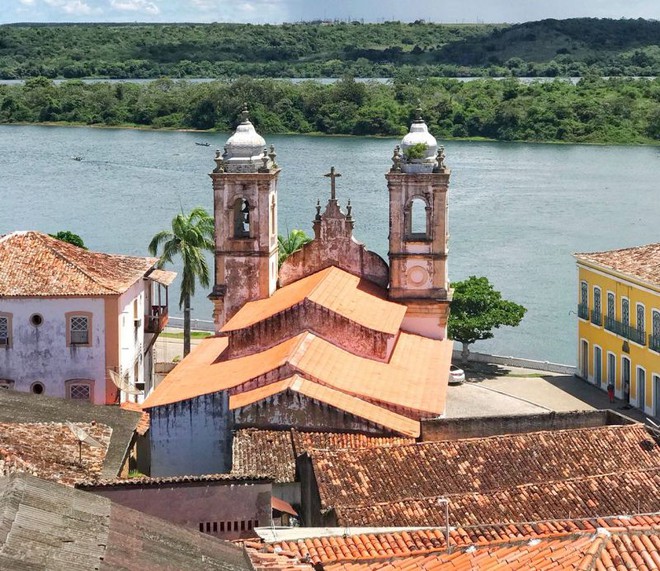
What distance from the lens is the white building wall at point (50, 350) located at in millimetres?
30609

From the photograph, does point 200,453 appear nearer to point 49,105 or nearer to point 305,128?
point 305,128

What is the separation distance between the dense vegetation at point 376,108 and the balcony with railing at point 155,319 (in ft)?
266

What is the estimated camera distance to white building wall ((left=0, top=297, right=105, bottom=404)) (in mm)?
30609

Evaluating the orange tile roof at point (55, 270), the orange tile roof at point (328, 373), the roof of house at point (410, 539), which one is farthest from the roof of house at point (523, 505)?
the orange tile roof at point (55, 270)

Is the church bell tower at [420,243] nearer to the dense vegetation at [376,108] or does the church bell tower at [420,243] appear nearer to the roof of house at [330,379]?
the roof of house at [330,379]

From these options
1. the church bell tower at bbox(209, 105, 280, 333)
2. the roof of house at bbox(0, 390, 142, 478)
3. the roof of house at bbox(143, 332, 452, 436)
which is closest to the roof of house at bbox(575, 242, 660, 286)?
the roof of house at bbox(143, 332, 452, 436)

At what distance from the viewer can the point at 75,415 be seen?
24844 millimetres

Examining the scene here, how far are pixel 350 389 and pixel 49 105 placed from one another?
11143 centimetres

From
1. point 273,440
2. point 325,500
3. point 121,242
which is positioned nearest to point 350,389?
point 273,440

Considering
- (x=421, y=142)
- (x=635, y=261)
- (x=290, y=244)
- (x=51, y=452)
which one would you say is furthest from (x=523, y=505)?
(x=290, y=244)

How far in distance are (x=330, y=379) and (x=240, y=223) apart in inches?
304

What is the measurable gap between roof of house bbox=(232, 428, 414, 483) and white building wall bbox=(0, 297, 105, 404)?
6.84 meters

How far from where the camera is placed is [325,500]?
68.8 feet

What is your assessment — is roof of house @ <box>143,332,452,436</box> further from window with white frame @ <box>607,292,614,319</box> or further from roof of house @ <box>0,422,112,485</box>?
window with white frame @ <box>607,292,614,319</box>
